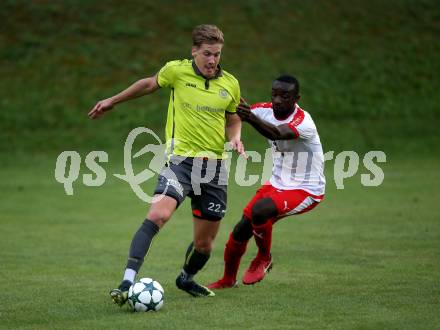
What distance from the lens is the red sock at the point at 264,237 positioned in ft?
29.3

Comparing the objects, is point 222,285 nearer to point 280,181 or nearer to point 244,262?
point 280,181

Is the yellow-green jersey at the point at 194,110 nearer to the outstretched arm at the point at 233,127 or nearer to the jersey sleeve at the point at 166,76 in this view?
the jersey sleeve at the point at 166,76

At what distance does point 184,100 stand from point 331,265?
334 centimetres

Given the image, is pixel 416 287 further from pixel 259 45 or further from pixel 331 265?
pixel 259 45

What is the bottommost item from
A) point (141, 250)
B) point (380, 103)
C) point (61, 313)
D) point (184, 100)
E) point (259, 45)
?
point (61, 313)

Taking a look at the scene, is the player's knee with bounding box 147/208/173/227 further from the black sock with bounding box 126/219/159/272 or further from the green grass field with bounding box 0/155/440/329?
the green grass field with bounding box 0/155/440/329

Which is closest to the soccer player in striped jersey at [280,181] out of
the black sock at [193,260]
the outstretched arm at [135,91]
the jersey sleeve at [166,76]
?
the black sock at [193,260]

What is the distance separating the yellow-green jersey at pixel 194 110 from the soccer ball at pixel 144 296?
4.55 ft

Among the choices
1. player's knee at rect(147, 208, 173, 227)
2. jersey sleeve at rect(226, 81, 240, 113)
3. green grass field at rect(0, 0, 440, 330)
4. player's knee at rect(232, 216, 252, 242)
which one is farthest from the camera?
player's knee at rect(232, 216, 252, 242)

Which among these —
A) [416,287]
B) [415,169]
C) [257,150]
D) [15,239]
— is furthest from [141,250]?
[257,150]

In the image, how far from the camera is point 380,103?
28.2 m

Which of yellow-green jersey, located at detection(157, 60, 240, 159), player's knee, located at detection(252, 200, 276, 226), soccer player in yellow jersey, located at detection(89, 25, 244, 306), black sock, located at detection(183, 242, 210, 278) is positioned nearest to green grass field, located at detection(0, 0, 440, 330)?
black sock, located at detection(183, 242, 210, 278)

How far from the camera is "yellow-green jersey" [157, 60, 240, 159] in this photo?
840 cm

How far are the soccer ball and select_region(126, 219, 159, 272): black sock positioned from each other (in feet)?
0.61
